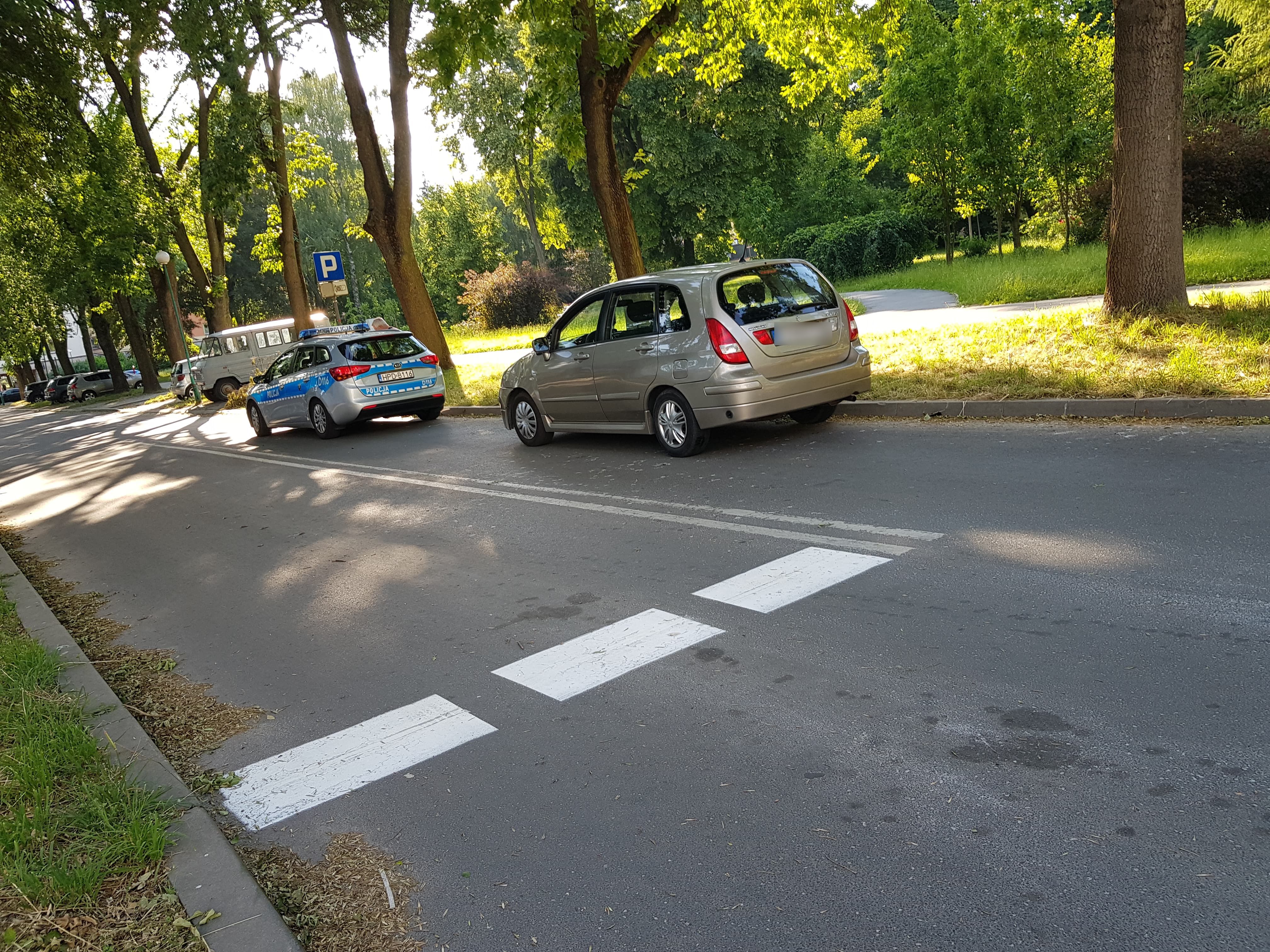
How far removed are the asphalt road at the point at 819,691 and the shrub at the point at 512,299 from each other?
1427 inches

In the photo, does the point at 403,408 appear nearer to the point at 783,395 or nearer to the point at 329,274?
the point at 329,274

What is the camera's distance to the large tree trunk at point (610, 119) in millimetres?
16469

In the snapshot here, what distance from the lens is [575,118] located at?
1748cm

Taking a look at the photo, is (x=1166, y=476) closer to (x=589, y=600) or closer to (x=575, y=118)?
(x=589, y=600)

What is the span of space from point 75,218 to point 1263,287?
3518cm

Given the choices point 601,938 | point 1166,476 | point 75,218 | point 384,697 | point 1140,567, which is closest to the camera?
point 601,938

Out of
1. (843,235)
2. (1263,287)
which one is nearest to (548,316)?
(843,235)

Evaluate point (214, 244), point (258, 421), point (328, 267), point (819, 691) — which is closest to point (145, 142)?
point (214, 244)

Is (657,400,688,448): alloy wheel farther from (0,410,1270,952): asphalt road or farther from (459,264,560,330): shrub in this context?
(459,264,560,330): shrub

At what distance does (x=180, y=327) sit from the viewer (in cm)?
3188

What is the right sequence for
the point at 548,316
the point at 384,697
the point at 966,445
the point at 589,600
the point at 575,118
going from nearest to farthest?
the point at 384,697 → the point at 589,600 → the point at 966,445 → the point at 575,118 → the point at 548,316

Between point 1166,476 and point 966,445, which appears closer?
point 1166,476

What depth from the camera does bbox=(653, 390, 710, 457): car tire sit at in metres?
9.59

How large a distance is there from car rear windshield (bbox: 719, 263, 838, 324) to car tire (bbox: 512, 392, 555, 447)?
333cm
